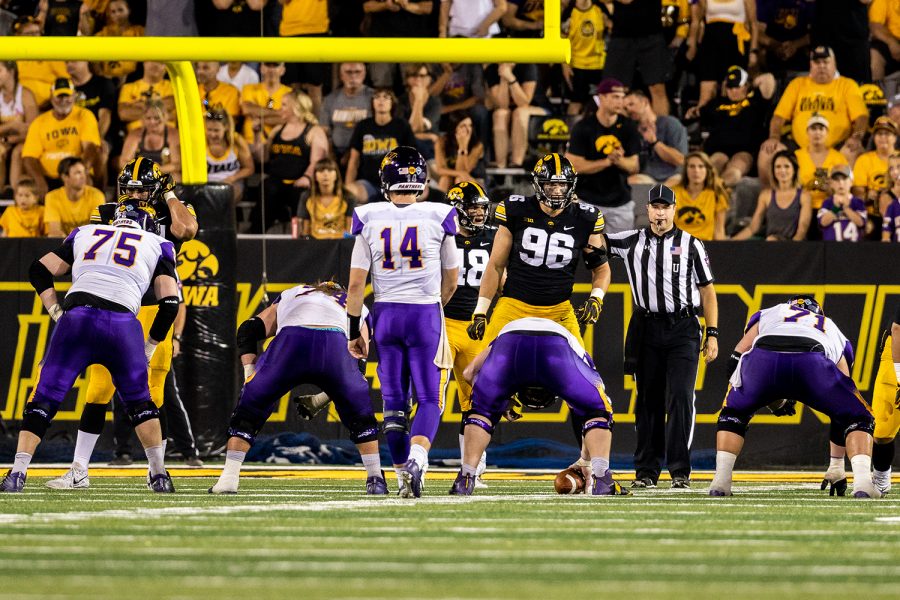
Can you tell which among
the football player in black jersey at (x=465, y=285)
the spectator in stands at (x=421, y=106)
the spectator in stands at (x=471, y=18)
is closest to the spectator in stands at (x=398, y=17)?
the spectator in stands at (x=471, y=18)

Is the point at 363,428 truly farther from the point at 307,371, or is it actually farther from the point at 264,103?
the point at 264,103

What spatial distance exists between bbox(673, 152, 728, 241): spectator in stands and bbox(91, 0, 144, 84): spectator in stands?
5.47 m

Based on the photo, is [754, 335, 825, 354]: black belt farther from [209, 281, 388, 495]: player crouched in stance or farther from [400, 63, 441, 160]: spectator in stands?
[400, 63, 441, 160]: spectator in stands

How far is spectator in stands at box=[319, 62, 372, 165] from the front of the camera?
1559 cm

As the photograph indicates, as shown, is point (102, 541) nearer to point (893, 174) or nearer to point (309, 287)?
point (309, 287)

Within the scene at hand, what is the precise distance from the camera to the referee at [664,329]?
1077 centimetres

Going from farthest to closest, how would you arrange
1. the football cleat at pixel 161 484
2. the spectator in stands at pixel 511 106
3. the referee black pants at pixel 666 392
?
the spectator in stands at pixel 511 106
the referee black pants at pixel 666 392
the football cleat at pixel 161 484

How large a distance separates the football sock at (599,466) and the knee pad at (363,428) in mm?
1173

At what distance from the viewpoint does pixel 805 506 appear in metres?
8.59

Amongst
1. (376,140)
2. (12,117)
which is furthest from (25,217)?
(376,140)

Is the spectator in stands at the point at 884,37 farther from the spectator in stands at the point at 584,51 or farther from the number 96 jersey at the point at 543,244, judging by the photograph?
the number 96 jersey at the point at 543,244

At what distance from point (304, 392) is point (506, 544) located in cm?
799

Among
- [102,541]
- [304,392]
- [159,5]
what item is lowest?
[304,392]

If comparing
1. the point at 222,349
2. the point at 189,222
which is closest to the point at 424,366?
the point at 189,222
